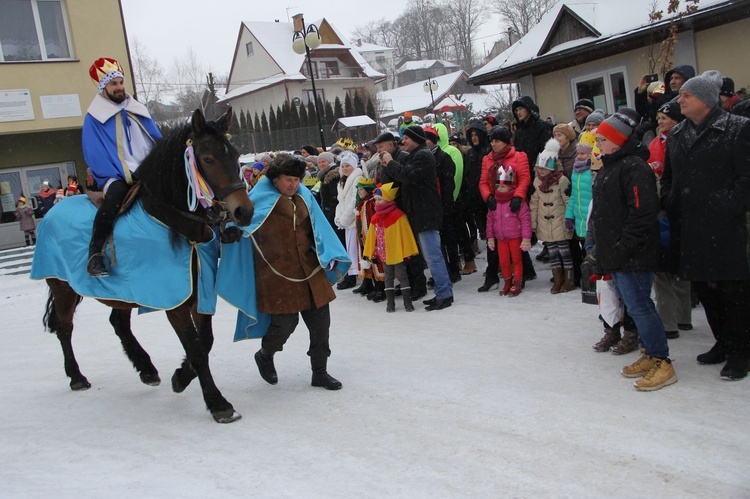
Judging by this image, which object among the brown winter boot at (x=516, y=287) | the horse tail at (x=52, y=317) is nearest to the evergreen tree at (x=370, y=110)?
the brown winter boot at (x=516, y=287)

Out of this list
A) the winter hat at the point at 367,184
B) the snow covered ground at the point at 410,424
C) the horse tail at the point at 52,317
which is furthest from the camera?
the winter hat at the point at 367,184

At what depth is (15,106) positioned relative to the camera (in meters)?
17.4

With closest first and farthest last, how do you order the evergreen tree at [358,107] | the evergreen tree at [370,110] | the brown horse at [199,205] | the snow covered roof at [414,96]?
the brown horse at [199,205]
the evergreen tree at [358,107]
the evergreen tree at [370,110]
the snow covered roof at [414,96]

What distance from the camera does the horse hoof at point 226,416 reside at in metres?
4.93

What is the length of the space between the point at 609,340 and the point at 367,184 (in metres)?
4.08

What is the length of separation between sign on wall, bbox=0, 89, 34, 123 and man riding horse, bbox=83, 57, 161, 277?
45.9 ft

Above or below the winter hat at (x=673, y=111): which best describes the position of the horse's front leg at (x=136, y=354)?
below

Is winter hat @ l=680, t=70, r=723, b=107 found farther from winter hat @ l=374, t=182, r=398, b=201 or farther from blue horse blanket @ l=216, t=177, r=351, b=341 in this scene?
winter hat @ l=374, t=182, r=398, b=201

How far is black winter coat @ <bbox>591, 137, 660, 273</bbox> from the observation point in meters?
4.66

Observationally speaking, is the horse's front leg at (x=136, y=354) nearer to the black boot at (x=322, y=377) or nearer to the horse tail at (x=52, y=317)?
the horse tail at (x=52, y=317)

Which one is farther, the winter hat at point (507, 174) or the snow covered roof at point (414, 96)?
the snow covered roof at point (414, 96)

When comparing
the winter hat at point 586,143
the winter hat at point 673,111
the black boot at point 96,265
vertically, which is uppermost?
the winter hat at point 673,111

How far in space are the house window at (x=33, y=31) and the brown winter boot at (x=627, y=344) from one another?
17714mm

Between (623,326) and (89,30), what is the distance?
1750 centimetres
